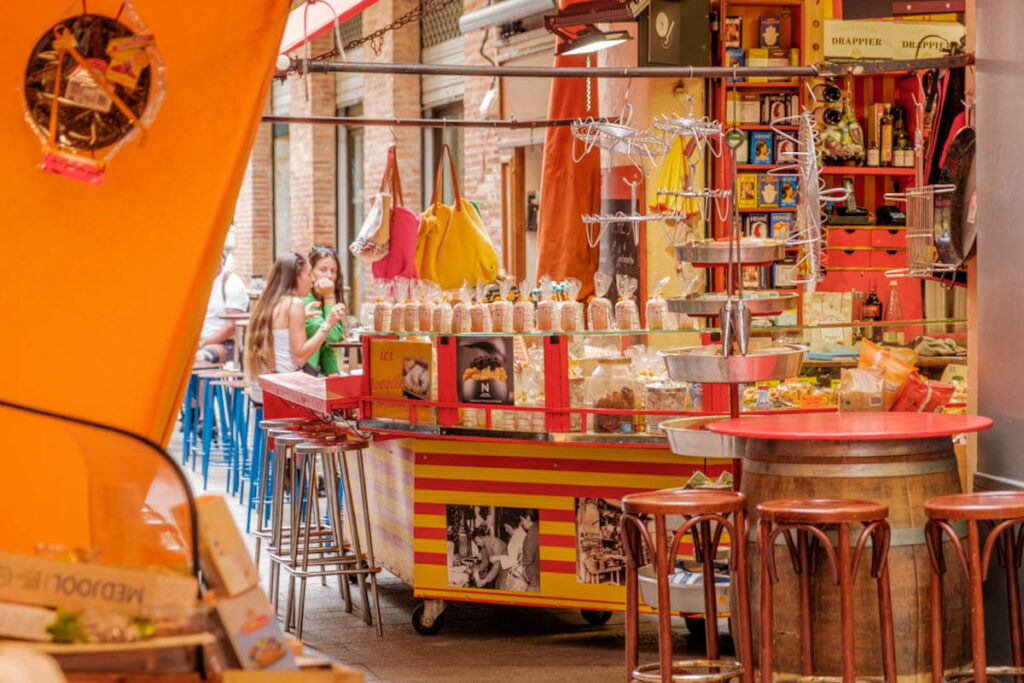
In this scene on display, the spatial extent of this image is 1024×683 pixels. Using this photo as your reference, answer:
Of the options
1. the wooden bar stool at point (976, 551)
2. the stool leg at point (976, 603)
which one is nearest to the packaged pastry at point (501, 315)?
the wooden bar stool at point (976, 551)

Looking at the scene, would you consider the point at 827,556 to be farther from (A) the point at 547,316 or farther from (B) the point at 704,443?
(A) the point at 547,316

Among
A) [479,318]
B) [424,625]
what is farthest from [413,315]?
[424,625]

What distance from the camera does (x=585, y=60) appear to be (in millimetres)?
8211

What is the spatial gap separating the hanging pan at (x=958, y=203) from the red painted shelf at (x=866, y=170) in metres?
3.20

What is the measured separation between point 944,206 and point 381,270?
3183mm

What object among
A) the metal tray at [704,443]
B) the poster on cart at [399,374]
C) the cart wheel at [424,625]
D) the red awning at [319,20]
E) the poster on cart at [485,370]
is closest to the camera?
the metal tray at [704,443]

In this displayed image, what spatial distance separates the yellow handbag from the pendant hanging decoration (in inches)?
156

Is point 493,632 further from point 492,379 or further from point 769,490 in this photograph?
point 769,490

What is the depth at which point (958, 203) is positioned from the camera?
478cm

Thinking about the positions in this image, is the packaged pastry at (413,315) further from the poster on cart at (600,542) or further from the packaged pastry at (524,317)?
the poster on cart at (600,542)

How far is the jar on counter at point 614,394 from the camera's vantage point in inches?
209

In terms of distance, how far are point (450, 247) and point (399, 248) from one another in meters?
0.38

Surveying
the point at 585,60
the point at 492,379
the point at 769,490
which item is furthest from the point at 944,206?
the point at 585,60

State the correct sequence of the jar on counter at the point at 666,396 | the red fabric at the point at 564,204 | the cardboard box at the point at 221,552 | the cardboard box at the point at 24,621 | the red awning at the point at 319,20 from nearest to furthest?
1. the cardboard box at the point at 24,621
2. the cardboard box at the point at 221,552
3. the jar on counter at the point at 666,396
4. the red awning at the point at 319,20
5. the red fabric at the point at 564,204
